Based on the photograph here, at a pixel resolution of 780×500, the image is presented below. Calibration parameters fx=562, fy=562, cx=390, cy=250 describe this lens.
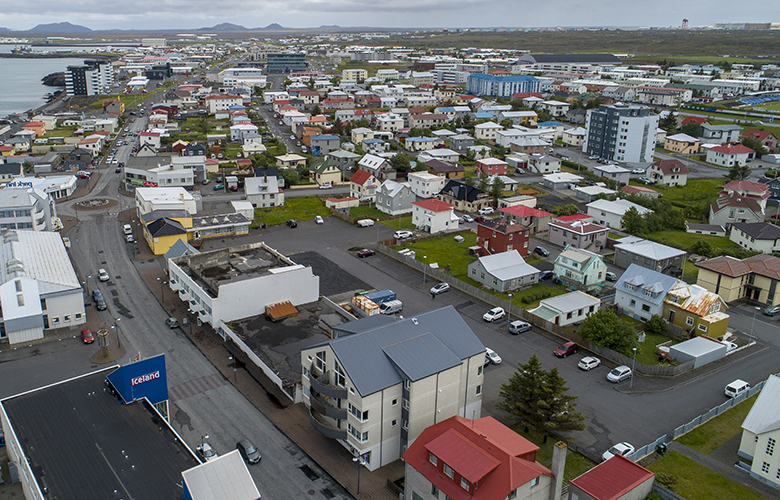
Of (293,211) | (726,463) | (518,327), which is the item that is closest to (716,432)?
(726,463)

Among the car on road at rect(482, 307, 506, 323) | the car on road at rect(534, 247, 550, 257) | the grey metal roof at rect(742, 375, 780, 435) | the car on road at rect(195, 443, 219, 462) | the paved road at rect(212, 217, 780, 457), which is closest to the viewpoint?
the grey metal roof at rect(742, 375, 780, 435)

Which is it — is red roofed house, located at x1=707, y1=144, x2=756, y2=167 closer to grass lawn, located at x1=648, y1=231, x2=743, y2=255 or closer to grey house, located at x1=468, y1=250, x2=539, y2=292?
grass lawn, located at x1=648, y1=231, x2=743, y2=255

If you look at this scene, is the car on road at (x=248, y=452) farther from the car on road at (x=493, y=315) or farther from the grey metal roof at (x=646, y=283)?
the grey metal roof at (x=646, y=283)

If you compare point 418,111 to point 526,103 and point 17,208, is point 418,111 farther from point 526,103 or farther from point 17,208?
point 17,208

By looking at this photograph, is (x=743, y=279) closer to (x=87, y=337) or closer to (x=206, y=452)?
(x=206, y=452)

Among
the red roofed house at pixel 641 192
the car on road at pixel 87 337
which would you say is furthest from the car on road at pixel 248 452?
the red roofed house at pixel 641 192

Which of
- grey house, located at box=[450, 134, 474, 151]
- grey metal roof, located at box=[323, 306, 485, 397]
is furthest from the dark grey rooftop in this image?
grey house, located at box=[450, 134, 474, 151]
